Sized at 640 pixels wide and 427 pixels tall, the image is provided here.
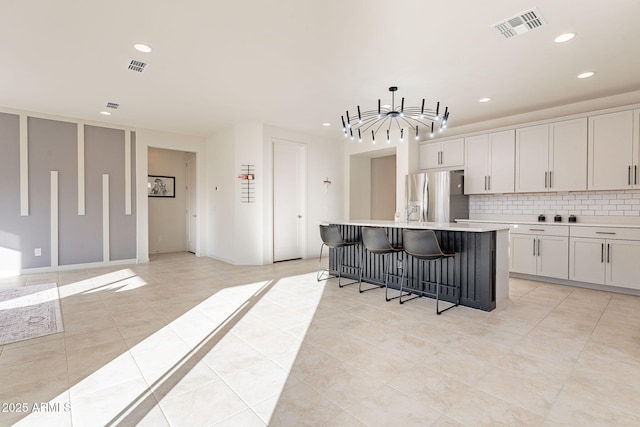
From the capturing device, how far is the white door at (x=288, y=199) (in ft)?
22.0

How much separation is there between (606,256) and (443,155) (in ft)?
9.92

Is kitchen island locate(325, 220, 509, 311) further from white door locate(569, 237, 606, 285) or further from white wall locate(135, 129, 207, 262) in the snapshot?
white wall locate(135, 129, 207, 262)

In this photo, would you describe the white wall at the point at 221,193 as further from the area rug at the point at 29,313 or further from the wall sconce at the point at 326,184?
the area rug at the point at 29,313

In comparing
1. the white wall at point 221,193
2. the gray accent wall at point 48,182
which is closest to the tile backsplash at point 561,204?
the white wall at point 221,193

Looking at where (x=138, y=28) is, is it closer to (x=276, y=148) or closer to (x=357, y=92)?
(x=357, y=92)

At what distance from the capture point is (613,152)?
4.48 metres

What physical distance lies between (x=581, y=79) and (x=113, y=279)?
7.38 meters

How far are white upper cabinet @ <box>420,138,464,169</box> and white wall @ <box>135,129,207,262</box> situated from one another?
5088 millimetres

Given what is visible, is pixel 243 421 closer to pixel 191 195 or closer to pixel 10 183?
pixel 10 183

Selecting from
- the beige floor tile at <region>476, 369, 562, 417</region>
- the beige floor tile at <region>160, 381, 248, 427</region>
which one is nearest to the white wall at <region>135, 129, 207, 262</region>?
the beige floor tile at <region>160, 381, 248, 427</region>

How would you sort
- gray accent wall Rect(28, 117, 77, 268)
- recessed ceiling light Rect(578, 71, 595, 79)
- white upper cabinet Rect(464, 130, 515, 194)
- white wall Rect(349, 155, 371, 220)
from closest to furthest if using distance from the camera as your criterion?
recessed ceiling light Rect(578, 71, 595, 79), white upper cabinet Rect(464, 130, 515, 194), gray accent wall Rect(28, 117, 77, 268), white wall Rect(349, 155, 371, 220)

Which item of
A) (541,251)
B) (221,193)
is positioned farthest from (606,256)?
(221,193)

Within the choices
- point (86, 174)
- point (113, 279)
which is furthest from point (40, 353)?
point (86, 174)

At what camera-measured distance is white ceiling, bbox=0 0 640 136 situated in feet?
8.77
